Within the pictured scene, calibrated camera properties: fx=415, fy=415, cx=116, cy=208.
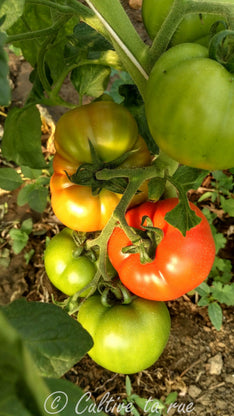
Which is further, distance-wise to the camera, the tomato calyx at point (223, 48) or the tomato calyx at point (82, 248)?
the tomato calyx at point (82, 248)

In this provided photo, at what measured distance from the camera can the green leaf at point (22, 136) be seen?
99cm

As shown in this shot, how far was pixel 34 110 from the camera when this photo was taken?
998 mm

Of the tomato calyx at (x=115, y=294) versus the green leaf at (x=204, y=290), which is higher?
the tomato calyx at (x=115, y=294)

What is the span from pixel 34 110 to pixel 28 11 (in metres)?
0.22

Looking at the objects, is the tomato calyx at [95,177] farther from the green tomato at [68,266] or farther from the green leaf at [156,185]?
the green tomato at [68,266]

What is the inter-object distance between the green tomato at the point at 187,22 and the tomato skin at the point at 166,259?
354 millimetres

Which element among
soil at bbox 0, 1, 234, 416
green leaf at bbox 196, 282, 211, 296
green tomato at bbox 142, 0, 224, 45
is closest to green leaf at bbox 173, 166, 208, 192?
green tomato at bbox 142, 0, 224, 45

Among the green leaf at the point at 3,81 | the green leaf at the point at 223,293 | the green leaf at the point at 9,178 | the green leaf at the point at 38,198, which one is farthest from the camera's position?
the green leaf at the point at 38,198

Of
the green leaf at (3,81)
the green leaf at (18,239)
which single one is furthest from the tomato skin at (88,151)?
the green leaf at (18,239)

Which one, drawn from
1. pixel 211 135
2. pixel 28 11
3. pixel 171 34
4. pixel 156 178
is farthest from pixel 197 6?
pixel 28 11

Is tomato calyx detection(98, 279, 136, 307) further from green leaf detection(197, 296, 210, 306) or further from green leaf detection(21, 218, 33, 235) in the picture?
green leaf detection(21, 218, 33, 235)

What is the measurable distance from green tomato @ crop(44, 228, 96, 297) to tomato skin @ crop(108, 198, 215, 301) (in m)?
0.16

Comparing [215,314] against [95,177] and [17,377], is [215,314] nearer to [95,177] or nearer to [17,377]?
[95,177]

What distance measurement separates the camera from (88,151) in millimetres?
920
